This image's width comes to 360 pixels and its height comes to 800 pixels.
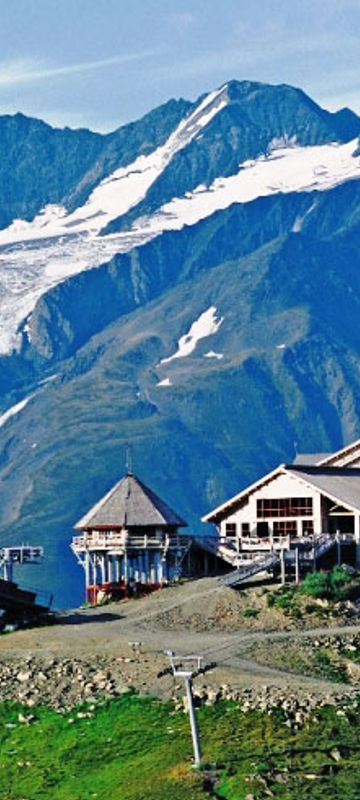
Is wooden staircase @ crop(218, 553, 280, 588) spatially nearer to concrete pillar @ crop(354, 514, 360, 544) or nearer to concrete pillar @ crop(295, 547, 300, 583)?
concrete pillar @ crop(295, 547, 300, 583)

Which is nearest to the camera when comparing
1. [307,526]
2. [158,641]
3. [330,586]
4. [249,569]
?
[158,641]

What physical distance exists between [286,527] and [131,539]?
42.3ft

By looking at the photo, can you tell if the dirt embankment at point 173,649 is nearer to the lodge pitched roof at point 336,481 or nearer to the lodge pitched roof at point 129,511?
the lodge pitched roof at point 129,511

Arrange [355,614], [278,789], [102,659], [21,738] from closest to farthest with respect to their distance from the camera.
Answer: [278,789], [21,738], [102,659], [355,614]

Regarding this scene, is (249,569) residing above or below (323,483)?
below

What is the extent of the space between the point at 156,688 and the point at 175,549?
33.9 m

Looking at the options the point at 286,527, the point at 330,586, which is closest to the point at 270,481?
the point at 286,527

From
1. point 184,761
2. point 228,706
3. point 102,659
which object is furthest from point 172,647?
point 184,761

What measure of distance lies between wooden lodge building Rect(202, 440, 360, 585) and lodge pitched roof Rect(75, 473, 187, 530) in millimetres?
3593

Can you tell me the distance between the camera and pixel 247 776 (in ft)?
255

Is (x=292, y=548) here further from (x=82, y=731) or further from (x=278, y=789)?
(x=278, y=789)

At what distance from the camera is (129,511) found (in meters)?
125

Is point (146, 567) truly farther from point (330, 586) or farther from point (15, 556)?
point (330, 586)

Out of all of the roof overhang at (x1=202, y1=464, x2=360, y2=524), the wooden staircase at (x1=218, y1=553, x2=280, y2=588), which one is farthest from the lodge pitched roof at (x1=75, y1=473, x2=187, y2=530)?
the roof overhang at (x1=202, y1=464, x2=360, y2=524)
